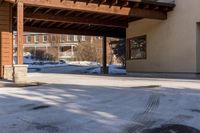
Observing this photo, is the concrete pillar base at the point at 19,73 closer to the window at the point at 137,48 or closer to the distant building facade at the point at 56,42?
the window at the point at 137,48

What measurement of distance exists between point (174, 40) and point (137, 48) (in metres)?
4.94

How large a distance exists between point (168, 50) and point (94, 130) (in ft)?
57.8

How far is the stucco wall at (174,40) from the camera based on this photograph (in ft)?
72.0

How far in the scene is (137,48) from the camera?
27859mm

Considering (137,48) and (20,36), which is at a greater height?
(20,36)

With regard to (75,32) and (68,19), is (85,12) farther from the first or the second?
(75,32)

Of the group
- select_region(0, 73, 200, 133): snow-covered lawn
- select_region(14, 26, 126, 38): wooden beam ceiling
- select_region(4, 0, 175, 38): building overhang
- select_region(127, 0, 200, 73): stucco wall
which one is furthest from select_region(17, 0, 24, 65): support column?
select_region(14, 26, 126, 38): wooden beam ceiling

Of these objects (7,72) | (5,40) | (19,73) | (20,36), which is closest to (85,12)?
(5,40)

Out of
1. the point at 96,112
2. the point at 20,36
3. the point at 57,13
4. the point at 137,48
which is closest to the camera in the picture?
the point at 96,112

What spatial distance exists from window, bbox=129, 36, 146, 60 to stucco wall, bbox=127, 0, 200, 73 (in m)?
0.50

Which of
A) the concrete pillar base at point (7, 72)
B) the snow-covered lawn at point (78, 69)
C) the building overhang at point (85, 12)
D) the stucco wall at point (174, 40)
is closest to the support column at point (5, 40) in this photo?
the concrete pillar base at point (7, 72)

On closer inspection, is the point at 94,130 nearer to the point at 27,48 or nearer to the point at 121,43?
the point at 121,43

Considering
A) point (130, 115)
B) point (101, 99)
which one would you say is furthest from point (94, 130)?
point (101, 99)

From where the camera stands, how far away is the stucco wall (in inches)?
864
